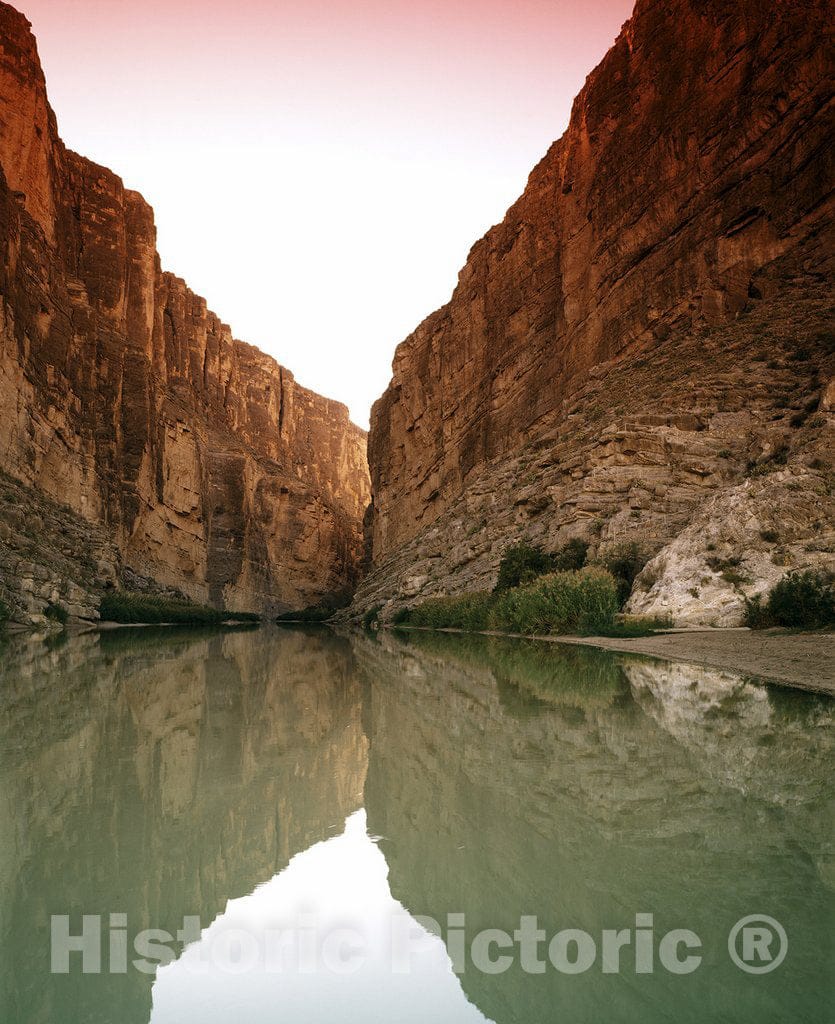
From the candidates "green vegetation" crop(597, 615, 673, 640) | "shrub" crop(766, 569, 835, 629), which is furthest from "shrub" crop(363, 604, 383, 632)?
"shrub" crop(766, 569, 835, 629)

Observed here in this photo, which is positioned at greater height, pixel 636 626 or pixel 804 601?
pixel 804 601

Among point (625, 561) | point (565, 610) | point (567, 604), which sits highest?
point (625, 561)

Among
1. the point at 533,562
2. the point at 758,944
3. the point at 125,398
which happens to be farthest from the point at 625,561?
the point at 125,398

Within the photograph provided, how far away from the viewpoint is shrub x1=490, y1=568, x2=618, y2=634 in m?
17.5

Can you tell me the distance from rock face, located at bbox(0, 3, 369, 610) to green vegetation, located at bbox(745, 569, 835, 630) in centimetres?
2885

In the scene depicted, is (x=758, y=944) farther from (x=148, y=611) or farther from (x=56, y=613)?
(x=148, y=611)

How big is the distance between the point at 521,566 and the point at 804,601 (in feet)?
39.0

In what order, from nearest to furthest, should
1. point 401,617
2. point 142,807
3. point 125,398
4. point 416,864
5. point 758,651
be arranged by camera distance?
1. point 416,864
2. point 142,807
3. point 758,651
4. point 401,617
5. point 125,398

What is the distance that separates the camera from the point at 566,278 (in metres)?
38.7

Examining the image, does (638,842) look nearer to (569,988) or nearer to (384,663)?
(569,988)

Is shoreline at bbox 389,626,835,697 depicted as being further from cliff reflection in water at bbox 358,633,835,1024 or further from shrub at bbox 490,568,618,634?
shrub at bbox 490,568,618,634

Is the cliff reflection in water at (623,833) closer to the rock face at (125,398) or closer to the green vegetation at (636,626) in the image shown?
the green vegetation at (636,626)

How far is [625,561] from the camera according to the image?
2041 centimetres

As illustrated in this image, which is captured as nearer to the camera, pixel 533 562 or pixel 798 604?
pixel 798 604
